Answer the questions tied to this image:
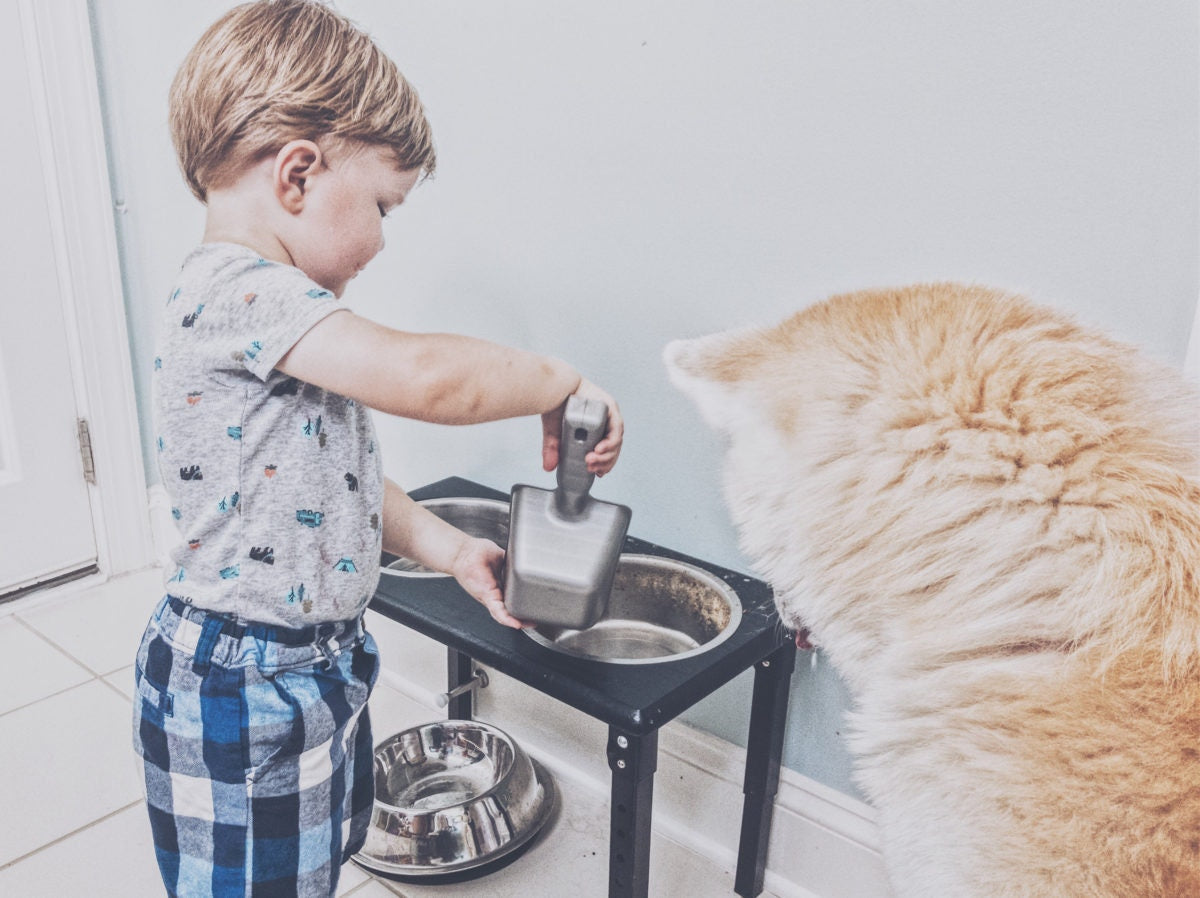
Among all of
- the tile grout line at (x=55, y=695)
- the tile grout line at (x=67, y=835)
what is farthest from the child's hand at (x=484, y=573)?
the tile grout line at (x=55, y=695)

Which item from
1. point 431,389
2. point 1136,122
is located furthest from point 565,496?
point 1136,122

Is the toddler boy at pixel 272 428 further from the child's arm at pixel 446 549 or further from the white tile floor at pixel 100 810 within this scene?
the white tile floor at pixel 100 810

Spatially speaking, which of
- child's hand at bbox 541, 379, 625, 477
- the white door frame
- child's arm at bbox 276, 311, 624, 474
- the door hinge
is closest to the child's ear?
child's arm at bbox 276, 311, 624, 474

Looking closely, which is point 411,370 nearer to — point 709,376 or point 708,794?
point 709,376

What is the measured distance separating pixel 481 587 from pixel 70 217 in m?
1.30

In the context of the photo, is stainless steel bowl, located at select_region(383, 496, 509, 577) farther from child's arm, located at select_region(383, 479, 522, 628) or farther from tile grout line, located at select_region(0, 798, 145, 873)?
tile grout line, located at select_region(0, 798, 145, 873)

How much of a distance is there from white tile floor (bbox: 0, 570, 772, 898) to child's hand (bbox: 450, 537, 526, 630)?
0.46 meters

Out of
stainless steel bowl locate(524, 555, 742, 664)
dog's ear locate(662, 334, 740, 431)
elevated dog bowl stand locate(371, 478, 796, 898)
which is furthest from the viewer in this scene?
stainless steel bowl locate(524, 555, 742, 664)

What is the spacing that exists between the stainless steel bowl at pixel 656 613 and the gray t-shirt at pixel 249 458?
0.33 m

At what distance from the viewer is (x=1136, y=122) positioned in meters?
0.70

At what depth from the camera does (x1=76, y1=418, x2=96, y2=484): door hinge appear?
173 cm

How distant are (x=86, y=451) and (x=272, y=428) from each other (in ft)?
4.37

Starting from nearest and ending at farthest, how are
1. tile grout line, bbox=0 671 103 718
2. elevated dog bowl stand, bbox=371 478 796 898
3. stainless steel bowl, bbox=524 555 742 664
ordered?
elevated dog bowl stand, bbox=371 478 796 898 → stainless steel bowl, bbox=524 555 742 664 → tile grout line, bbox=0 671 103 718

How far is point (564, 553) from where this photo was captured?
2.54 feet
